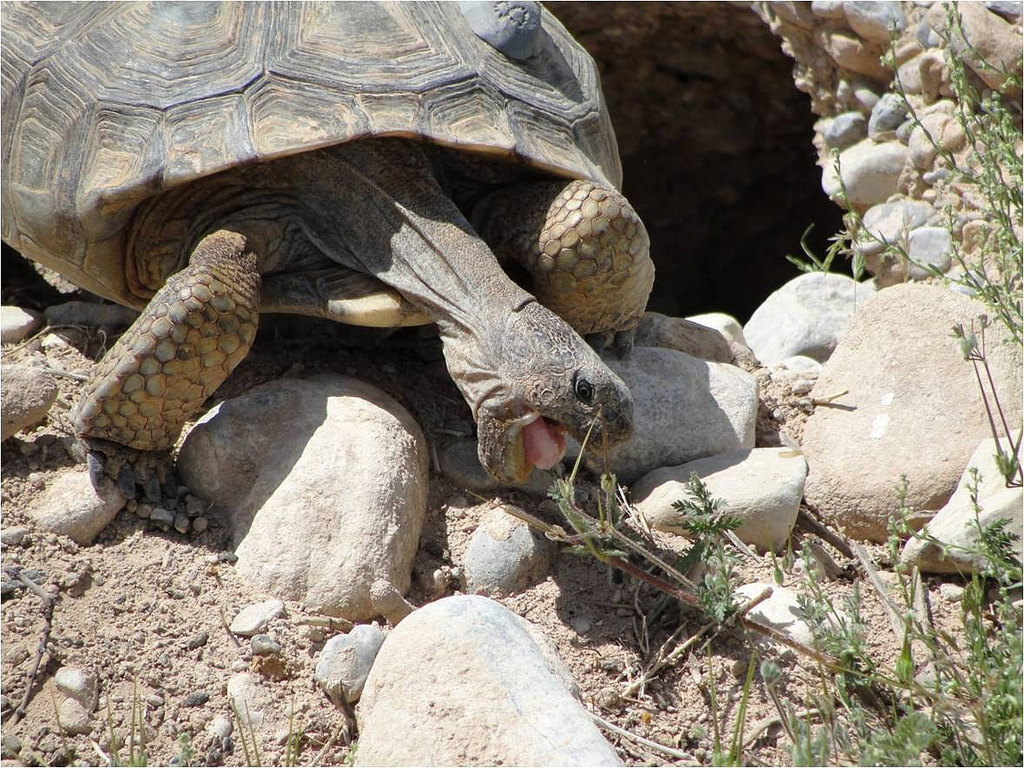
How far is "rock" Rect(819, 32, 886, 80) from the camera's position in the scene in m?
4.62

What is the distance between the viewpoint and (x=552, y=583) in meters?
2.78

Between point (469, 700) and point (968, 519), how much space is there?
1.27 m

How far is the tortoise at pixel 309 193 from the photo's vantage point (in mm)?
2773

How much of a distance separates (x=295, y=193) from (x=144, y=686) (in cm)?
148

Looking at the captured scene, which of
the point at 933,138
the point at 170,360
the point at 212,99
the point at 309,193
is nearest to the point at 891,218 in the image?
the point at 933,138

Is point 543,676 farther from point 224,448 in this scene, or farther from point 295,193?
point 295,193

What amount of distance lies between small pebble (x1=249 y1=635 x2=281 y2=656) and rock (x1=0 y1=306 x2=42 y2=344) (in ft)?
5.37

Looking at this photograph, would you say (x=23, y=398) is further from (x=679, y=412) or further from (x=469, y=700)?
(x=679, y=412)

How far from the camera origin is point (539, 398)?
103 inches

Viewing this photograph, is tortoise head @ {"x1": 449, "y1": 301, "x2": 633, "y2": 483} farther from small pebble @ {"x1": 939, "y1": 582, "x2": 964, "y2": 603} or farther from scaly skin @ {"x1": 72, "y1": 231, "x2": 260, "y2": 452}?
small pebble @ {"x1": 939, "y1": 582, "x2": 964, "y2": 603}

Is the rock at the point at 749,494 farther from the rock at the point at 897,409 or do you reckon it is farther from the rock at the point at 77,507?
the rock at the point at 77,507

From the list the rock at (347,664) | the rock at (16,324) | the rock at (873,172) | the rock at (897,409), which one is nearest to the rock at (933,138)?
the rock at (873,172)

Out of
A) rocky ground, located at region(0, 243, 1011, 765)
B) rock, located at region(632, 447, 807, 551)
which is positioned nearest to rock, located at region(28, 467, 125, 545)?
rocky ground, located at region(0, 243, 1011, 765)

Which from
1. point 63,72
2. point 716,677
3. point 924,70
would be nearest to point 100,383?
point 63,72
